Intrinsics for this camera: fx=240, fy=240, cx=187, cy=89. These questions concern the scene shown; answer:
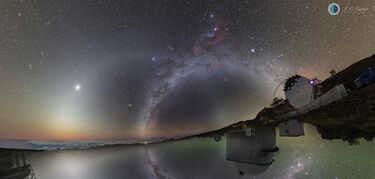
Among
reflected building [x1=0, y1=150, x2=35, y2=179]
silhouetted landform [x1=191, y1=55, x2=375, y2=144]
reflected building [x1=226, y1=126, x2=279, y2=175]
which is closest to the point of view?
silhouetted landform [x1=191, y1=55, x2=375, y2=144]

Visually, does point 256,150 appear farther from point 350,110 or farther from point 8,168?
point 8,168

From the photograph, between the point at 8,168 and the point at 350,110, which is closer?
the point at 350,110

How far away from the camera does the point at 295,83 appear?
54.5 feet

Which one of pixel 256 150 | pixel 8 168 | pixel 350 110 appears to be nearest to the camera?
pixel 350 110

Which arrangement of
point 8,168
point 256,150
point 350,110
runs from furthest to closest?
point 8,168, point 256,150, point 350,110

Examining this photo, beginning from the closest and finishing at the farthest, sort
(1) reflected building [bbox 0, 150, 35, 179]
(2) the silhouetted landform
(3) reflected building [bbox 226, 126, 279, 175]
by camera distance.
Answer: (2) the silhouetted landform → (3) reflected building [bbox 226, 126, 279, 175] → (1) reflected building [bbox 0, 150, 35, 179]

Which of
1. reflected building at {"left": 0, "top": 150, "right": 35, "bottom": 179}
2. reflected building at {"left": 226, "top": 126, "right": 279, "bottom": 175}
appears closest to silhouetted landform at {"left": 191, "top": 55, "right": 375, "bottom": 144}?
reflected building at {"left": 226, "top": 126, "right": 279, "bottom": 175}

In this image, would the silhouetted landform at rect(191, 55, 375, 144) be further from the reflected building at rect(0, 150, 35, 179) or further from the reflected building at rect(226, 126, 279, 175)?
the reflected building at rect(0, 150, 35, 179)

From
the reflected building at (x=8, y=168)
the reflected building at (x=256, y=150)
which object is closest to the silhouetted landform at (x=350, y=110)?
the reflected building at (x=256, y=150)

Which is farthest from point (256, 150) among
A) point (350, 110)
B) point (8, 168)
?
point (8, 168)

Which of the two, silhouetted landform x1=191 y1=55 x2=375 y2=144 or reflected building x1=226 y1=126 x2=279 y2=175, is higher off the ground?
silhouetted landform x1=191 y1=55 x2=375 y2=144

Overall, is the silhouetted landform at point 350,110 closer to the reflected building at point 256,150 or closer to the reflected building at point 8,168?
the reflected building at point 256,150

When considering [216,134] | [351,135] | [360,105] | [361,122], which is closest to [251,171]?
[216,134]

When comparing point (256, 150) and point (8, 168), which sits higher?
point (256, 150)
